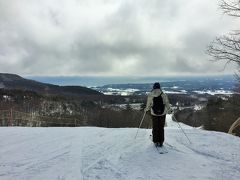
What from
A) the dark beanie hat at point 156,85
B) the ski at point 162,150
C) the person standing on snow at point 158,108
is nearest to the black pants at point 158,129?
the person standing on snow at point 158,108

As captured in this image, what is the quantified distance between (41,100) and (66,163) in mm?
131476

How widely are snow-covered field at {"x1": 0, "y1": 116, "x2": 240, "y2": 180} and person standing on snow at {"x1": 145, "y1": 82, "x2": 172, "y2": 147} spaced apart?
0.44m

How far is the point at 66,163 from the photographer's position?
32.5ft

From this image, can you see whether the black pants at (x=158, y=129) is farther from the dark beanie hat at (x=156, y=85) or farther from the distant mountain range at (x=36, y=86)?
the distant mountain range at (x=36, y=86)

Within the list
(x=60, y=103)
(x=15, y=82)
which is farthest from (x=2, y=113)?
(x=15, y=82)

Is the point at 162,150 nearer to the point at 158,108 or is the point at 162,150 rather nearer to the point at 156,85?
the point at 158,108

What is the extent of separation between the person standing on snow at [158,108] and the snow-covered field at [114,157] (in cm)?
44

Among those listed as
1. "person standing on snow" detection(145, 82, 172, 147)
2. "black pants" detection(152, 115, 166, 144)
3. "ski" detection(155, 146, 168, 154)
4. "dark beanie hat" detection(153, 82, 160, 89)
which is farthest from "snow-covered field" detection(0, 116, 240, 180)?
"dark beanie hat" detection(153, 82, 160, 89)

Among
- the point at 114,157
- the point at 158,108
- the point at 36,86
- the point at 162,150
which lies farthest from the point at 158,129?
the point at 36,86

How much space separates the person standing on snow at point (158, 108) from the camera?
12.6 m

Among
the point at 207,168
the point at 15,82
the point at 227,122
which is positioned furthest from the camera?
the point at 15,82

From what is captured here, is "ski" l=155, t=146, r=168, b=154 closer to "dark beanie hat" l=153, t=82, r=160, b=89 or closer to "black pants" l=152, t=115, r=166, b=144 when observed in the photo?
"black pants" l=152, t=115, r=166, b=144

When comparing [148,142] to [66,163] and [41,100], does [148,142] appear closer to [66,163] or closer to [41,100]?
[66,163]

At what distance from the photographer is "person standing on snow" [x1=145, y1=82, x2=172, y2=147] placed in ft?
41.2
